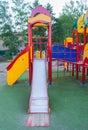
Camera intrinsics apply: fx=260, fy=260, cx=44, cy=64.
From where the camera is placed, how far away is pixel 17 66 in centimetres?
1377

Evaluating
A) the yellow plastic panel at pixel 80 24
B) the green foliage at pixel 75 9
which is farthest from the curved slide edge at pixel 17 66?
the green foliage at pixel 75 9

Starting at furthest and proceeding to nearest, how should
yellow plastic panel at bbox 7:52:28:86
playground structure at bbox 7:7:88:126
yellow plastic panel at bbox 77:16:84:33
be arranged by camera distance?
yellow plastic panel at bbox 77:16:84:33, yellow plastic panel at bbox 7:52:28:86, playground structure at bbox 7:7:88:126

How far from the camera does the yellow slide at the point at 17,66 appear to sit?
13594mm

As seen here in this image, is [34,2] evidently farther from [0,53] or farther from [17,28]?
[0,53]

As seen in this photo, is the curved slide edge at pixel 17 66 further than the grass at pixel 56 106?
Yes

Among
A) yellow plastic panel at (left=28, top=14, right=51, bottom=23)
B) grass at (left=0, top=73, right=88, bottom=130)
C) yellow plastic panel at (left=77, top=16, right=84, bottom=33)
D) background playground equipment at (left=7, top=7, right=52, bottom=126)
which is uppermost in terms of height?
yellow plastic panel at (left=28, top=14, right=51, bottom=23)

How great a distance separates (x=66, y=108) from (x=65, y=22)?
117ft

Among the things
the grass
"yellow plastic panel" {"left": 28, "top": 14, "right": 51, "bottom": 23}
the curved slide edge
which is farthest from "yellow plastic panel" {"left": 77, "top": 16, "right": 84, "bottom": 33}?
the grass

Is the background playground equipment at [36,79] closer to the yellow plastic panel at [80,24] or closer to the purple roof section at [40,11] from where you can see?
the purple roof section at [40,11]

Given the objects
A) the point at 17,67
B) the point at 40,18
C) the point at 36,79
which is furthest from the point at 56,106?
the point at 40,18

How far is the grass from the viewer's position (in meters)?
6.96

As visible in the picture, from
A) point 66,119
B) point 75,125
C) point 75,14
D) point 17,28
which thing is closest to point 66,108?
point 66,119

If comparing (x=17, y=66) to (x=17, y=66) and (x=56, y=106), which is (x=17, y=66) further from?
(x=56, y=106)

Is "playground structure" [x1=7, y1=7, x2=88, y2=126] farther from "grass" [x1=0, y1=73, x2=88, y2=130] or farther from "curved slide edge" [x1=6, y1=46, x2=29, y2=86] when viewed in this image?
"grass" [x1=0, y1=73, x2=88, y2=130]
